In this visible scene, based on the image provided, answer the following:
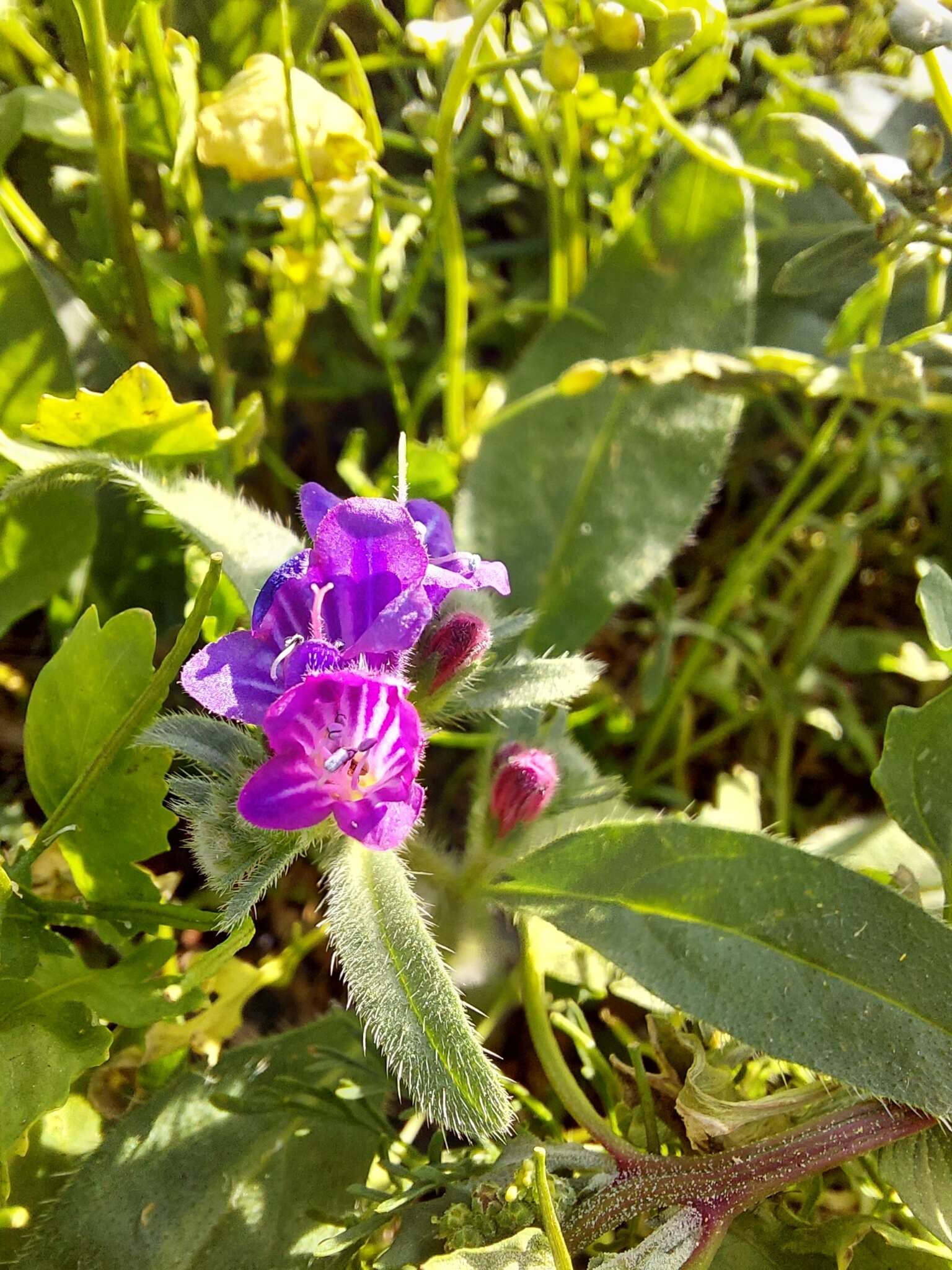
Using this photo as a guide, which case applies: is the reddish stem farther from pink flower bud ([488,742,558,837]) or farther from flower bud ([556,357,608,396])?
flower bud ([556,357,608,396])

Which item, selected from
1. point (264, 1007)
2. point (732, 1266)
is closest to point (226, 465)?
point (264, 1007)

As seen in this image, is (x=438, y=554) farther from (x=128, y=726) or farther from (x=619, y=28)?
(x=619, y=28)

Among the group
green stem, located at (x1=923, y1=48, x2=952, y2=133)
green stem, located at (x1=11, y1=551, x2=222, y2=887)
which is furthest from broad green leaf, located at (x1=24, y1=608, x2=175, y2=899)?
green stem, located at (x1=923, y1=48, x2=952, y2=133)

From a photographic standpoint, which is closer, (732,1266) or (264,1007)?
(732,1266)

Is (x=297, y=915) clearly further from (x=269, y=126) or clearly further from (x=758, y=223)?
(x=758, y=223)

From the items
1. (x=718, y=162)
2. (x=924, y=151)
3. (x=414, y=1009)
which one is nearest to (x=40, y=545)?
(x=414, y=1009)
